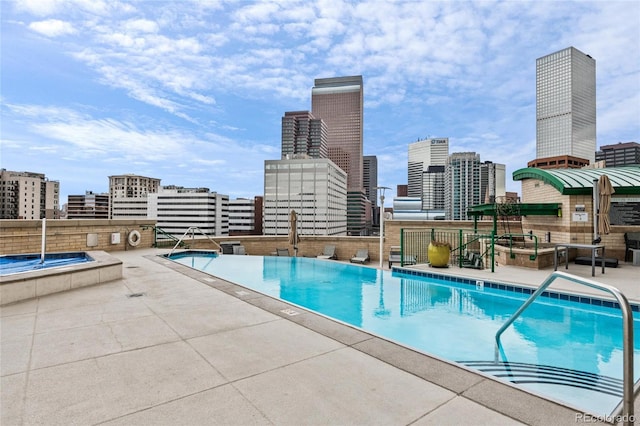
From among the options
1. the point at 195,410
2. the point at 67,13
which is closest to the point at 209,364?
the point at 195,410

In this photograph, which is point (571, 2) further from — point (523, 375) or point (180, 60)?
point (180, 60)

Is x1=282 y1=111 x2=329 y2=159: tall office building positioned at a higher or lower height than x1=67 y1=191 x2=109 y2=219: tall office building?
higher

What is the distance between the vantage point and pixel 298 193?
409 ft

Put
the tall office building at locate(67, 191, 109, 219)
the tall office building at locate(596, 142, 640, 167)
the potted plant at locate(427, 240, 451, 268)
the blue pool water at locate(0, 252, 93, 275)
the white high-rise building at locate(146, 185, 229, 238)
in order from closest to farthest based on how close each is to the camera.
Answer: the blue pool water at locate(0, 252, 93, 275)
the potted plant at locate(427, 240, 451, 268)
the white high-rise building at locate(146, 185, 229, 238)
the tall office building at locate(596, 142, 640, 167)
the tall office building at locate(67, 191, 109, 219)

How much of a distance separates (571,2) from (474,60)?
35.6 ft

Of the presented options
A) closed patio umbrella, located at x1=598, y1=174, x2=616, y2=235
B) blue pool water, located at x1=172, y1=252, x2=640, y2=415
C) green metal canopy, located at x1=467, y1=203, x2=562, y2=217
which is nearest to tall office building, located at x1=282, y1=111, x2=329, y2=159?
green metal canopy, located at x1=467, y1=203, x2=562, y2=217

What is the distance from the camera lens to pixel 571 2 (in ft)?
43.4

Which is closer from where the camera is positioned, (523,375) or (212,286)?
(523,375)

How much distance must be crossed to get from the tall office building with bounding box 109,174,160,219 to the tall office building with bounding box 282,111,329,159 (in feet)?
254

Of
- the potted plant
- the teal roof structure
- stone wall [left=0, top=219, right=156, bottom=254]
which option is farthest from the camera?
the teal roof structure

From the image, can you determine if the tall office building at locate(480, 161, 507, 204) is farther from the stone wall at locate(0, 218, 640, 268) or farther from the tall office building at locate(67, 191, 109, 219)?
the tall office building at locate(67, 191, 109, 219)

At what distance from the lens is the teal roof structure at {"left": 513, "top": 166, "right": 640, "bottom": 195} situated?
11.5 metres

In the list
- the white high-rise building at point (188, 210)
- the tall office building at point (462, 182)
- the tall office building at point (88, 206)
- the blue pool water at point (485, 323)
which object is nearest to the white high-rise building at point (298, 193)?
the white high-rise building at point (188, 210)

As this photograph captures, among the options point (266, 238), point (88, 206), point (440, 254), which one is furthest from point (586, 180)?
point (88, 206)
